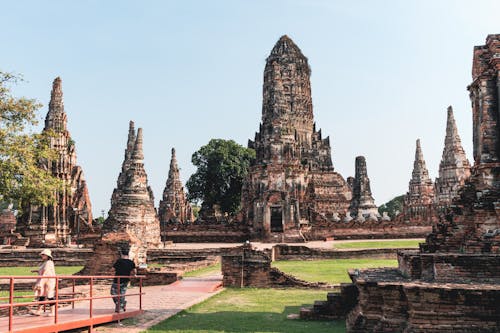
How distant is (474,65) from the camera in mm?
10688

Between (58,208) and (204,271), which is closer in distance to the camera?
(204,271)

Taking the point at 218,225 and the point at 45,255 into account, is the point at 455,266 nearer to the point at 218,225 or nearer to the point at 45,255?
the point at 45,255

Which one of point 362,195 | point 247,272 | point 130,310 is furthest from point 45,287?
point 362,195

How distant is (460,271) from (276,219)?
72.9 feet

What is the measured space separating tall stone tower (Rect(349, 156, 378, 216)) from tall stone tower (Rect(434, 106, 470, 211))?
4.81m

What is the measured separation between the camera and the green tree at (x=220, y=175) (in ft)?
162

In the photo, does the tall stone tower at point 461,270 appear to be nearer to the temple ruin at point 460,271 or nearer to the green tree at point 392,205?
the temple ruin at point 460,271

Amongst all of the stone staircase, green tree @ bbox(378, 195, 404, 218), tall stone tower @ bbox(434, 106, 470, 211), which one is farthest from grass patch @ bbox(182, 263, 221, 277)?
green tree @ bbox(378, 195, 404, 218)

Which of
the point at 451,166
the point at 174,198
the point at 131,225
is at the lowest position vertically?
the point at 131,225

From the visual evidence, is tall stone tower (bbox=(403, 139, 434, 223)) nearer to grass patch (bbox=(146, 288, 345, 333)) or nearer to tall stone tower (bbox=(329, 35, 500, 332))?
tall stone tower (bbox=(329, 35, 500, 332))

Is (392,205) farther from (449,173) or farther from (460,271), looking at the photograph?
(460,271)

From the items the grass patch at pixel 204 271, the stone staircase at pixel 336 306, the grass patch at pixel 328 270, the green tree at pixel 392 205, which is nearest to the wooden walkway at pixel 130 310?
the grass patch at pixel 204 271

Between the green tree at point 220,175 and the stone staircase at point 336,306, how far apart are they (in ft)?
132

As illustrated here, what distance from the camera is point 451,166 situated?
1391 inches
